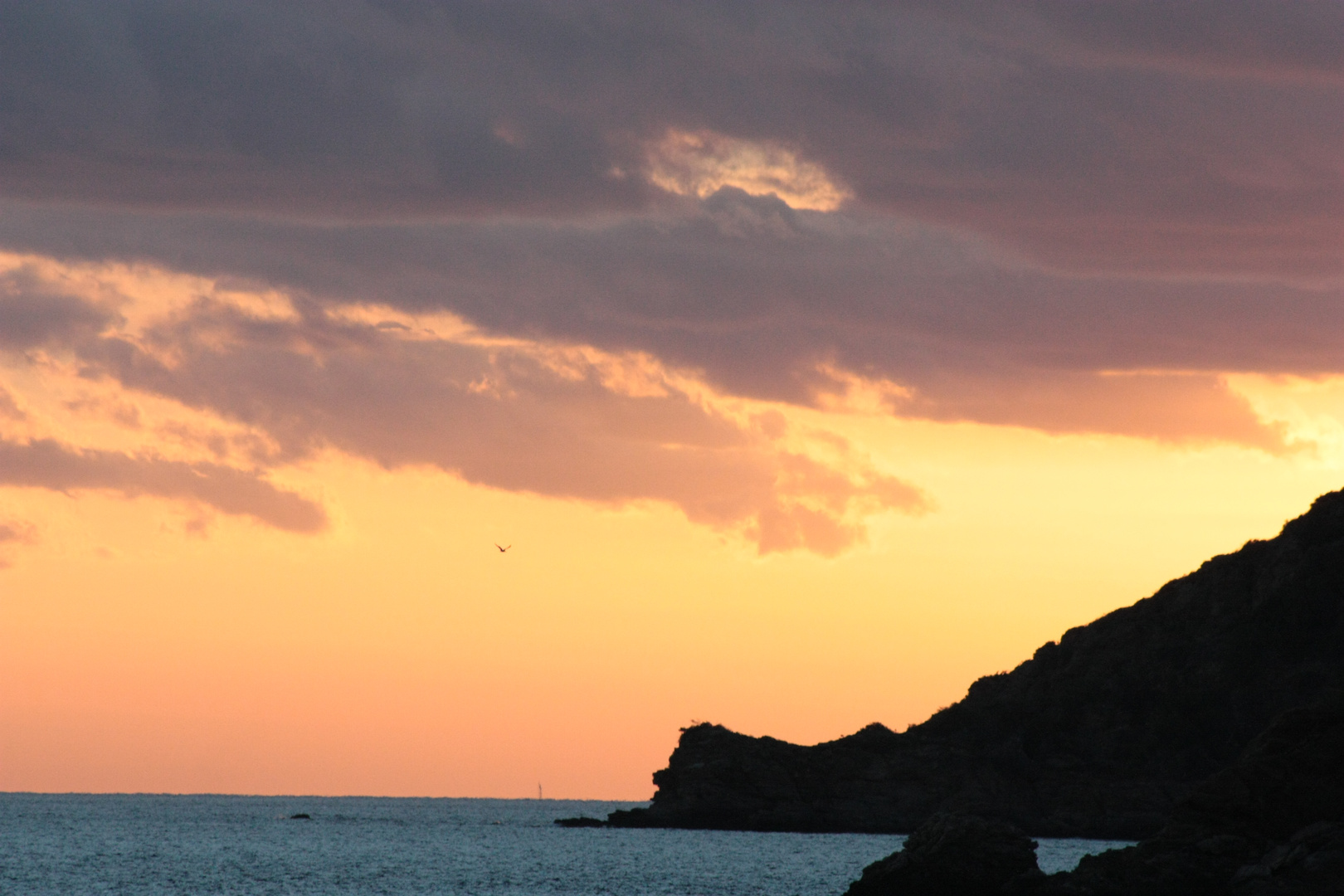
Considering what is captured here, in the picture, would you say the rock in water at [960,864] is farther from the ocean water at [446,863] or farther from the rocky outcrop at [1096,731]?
the rocky outcrop at [1096,731]

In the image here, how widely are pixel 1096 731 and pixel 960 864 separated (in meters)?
85.5

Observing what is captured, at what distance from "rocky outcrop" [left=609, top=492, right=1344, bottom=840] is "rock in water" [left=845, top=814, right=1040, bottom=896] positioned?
69.3 metres

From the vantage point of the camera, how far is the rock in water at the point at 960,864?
77938 mm

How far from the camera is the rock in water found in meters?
77.9

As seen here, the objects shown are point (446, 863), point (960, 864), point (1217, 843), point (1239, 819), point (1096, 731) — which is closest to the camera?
point (1217, 843)

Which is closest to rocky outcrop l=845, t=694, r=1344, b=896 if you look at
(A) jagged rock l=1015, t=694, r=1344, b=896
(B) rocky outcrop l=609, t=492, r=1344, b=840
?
(A) jagged rock l=1015, t=694, r=1344, b=896

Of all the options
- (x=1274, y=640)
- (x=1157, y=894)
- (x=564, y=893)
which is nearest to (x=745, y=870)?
→ (x=564, y=893)

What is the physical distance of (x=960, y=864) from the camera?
7825cm

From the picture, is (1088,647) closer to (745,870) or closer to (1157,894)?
(745,870)

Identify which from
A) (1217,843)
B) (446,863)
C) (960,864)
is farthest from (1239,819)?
(446,863)

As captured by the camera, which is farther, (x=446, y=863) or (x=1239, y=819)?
(x=446, y=863)

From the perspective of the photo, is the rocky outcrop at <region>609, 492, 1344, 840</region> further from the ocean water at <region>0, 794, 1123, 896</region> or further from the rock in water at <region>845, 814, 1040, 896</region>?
the rock in water at <region>845, 814, 1040, 896</region>

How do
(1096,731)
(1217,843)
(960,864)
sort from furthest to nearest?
(1096,731), (960,864), (1217,843)

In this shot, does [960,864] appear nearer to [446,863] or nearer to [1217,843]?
[1217,843]
